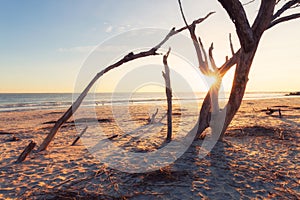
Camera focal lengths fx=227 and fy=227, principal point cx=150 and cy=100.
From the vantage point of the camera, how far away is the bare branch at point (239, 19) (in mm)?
4246

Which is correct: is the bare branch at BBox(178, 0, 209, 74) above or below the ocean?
above

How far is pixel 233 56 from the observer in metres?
8.52

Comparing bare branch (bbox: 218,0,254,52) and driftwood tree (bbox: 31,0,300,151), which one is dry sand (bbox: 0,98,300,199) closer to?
driftwood tree (bbox: 31,0,300,151)

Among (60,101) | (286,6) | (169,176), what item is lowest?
(60,101)

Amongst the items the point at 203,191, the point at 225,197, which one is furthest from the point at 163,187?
the point at 225,197

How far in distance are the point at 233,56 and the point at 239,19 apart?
13.9 ft

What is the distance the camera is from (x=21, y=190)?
485cm

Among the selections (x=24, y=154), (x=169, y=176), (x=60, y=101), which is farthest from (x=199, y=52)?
(x=60, y=101)

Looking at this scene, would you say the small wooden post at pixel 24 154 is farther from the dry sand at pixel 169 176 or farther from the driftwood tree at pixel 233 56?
the driftwood tree at pixel 233 56

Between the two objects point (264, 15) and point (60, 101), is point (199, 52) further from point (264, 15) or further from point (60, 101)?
point (60, 101)

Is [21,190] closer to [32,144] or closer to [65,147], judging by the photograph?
[32,144]

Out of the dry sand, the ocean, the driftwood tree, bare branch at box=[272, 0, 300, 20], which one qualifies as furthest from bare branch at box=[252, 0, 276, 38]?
the ocean

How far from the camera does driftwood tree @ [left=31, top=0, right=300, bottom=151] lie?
4.69 m

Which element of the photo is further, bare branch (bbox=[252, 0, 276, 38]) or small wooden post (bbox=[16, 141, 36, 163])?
small wooden post (bbox=[16, 141, 36, 163])
